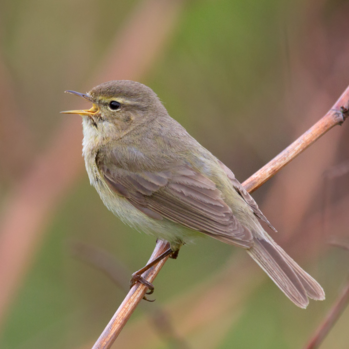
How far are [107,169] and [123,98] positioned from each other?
629 millimetres

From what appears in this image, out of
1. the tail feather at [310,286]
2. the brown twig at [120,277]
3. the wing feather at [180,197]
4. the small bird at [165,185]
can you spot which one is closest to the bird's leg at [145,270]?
the small bird at [165,185]

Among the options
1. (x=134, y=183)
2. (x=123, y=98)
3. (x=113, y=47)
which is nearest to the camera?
(x=134, y=183)

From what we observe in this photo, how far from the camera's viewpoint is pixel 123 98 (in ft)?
14.6

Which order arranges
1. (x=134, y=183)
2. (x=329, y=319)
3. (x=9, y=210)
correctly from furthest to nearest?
(x=9, y=210) → (x=134, y=183) → (x=329, y=319)

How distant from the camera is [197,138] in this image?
5.54m

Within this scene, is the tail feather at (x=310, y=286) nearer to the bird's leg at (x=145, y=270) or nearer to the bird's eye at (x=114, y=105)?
the bird's leg at (x=145, y=270)

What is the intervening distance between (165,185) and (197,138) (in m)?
1.54

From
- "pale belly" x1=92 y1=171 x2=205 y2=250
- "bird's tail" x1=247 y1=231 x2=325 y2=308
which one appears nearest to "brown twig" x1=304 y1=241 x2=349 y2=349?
"bird's tail" x1=247 y1=231 x2=325 y2=308

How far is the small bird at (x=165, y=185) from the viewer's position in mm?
3816

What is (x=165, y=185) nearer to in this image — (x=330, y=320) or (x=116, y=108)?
(x=116, y=108)

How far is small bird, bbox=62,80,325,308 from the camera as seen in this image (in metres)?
3.82

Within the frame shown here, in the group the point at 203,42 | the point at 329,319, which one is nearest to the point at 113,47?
the point at 203,42

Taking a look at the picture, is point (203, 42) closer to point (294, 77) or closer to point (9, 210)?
point (294, 77)

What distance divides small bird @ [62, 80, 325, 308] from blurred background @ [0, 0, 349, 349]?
1.62 feet
